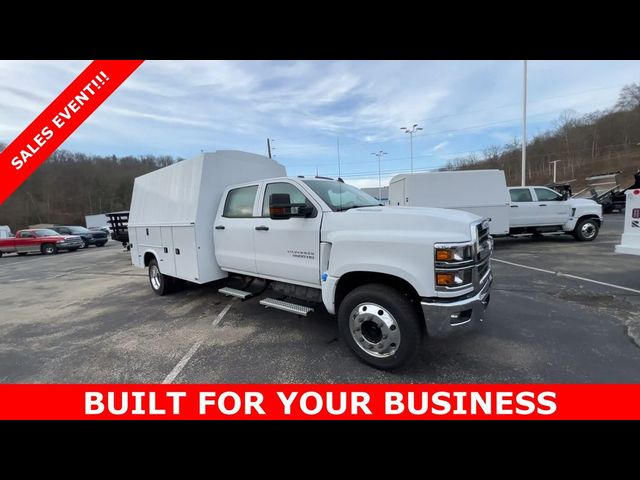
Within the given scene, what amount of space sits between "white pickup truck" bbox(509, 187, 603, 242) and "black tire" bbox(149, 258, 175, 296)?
1099 centimetres

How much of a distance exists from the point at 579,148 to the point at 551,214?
67.2 m

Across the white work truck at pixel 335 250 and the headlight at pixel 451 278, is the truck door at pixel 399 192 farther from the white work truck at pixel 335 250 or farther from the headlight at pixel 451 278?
the headlight at pixel 451 278

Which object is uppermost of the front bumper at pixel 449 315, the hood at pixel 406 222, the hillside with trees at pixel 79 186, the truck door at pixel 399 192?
the hillside with trees at pixel 79 186

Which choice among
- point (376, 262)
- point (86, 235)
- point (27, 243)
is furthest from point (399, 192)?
point (86, 235)

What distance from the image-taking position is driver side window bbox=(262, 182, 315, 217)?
377 centimetres

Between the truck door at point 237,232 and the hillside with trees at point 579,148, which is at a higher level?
the hillside with trees at point 579,148

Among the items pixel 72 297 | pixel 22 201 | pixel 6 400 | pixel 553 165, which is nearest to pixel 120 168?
pixel 22 201

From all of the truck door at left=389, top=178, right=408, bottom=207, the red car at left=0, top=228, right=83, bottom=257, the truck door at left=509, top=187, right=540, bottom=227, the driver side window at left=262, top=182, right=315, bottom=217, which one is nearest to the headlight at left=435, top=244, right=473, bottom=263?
the driver side window at left=262, top=182, right=315, bottom=217

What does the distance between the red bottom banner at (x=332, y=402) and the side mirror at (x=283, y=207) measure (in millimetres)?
1761

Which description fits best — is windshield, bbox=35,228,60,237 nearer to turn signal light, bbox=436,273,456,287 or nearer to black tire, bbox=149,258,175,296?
black tire, bbox=149,258,175,296

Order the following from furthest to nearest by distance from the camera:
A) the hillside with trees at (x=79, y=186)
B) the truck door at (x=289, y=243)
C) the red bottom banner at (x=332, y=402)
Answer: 1. the hillside with trees at (x=79, y=186)
2. the truck door at (x=289, y=243)
3. the red bottom banner at (x=332, y=402)

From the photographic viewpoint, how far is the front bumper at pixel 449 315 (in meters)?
2.66

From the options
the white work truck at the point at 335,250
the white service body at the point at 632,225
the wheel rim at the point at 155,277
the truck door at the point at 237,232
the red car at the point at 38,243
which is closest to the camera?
the white work truck at the point at 335,250

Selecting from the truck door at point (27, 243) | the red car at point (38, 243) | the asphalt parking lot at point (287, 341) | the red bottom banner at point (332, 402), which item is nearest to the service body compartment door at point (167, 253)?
the asphalt parking lot at point (287, 341)
